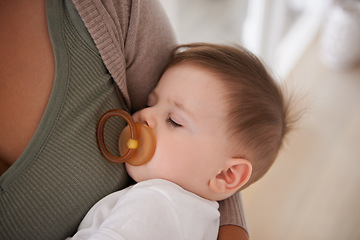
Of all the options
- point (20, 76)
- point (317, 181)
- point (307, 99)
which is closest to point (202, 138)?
point (20, 76)

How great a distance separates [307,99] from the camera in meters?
2.38

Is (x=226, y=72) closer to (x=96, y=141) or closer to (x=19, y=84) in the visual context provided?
(x=96, y=141)

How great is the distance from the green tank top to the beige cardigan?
3cm

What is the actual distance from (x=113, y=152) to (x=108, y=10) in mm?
334

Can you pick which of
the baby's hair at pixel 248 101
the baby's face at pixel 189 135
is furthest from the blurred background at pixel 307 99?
the baby's face at pixel 189 135

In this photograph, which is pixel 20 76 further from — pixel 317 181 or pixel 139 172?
pixel 317 181

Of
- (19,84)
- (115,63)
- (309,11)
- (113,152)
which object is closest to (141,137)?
(113,152)

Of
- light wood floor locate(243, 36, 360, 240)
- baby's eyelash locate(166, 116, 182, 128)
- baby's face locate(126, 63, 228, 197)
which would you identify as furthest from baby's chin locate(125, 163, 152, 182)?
light wood floor locate(243, 36, 360, 240)

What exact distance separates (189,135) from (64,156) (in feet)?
1.04

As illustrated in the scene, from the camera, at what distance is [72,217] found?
0.82 m

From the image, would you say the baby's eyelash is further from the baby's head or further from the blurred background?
the blurred background

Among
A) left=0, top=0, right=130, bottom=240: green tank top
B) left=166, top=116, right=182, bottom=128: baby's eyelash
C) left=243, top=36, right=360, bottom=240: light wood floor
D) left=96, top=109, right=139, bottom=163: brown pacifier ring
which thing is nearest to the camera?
left=0, top=0, right=130, bottom=240: green tank top

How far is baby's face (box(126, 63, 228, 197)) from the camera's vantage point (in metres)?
0.93

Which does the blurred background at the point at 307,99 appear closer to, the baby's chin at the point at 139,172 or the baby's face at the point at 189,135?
the baby's face at the point at 189,135
